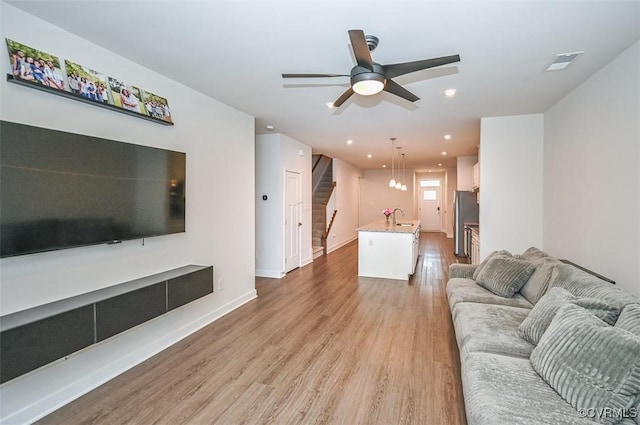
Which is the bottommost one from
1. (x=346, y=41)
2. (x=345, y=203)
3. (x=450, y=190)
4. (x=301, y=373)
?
(x=301, y=373)

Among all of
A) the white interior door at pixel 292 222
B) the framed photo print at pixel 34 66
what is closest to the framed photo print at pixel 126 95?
the framed photo print at pixel 34 66

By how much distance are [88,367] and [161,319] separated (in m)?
0.72

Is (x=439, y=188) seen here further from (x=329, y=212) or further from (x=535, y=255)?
(x=535, y=255)

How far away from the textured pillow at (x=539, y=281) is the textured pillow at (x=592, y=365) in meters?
1.14

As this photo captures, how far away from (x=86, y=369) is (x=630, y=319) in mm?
3668

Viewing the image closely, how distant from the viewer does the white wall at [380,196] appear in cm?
1204

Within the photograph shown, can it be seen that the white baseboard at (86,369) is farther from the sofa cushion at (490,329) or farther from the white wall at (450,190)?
the white wall at (450,190)

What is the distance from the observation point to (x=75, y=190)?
223 cm

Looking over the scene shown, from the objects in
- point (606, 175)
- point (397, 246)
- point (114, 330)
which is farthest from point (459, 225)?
point (114, 330)

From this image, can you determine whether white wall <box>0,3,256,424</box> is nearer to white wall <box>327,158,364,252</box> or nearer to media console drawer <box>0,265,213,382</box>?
media console drawer <box>0,265,213,382</box>

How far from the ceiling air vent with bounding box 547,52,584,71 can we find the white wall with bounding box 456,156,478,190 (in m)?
5.93

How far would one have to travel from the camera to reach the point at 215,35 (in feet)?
7.65

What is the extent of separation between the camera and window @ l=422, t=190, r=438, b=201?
13.4m

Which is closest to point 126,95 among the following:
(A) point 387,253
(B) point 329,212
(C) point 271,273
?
(C) point 271,273
